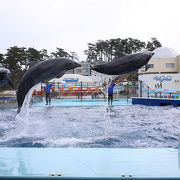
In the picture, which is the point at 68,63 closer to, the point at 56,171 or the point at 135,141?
the point at 135,141

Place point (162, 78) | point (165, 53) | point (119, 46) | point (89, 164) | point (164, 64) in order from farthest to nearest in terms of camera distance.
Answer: point (119, 46) → point (165, 53) → point (164, 64) → point (162, 78) → point (89, 164)

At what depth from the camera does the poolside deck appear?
238 cm

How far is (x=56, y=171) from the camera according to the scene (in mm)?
2508

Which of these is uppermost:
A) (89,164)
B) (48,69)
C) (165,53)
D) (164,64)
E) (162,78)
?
(165,53)

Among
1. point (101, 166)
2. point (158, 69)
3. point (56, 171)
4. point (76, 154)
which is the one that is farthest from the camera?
point (158, 69)

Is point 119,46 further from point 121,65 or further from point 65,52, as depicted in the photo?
point 121,65

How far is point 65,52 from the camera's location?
59.4m

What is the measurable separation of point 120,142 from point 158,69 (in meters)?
34.5

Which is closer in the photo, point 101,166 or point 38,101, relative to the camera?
point 101,166

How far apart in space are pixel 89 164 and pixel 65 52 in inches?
2271

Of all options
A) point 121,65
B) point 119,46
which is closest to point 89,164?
point 121,65

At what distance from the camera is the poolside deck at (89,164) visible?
2.38 meters

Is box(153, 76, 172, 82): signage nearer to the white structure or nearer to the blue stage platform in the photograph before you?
the white structure

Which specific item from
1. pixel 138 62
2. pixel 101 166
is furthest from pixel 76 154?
pixel 138 62
